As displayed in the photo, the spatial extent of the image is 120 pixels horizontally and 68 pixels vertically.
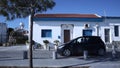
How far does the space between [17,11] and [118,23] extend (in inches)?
822

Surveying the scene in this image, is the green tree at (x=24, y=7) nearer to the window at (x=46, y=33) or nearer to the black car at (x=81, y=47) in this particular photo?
the black car at (x=81, y=47)

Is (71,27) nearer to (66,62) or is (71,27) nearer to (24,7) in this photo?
(66,62)

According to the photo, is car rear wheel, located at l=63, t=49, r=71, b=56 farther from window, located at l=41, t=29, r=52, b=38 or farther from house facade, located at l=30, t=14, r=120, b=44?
window, located at l=41, t=29, r=52, b=38

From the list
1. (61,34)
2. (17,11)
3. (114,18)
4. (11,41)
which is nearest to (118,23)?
(114,18)

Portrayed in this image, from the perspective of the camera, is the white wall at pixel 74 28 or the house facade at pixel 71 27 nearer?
the white wall at pixel 74 28

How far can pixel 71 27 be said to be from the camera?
2983cm

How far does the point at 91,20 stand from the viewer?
98.8ft

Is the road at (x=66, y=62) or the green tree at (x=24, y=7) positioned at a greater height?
the green tree at (x=24, y=7)

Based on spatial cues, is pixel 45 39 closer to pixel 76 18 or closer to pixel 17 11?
pixel 76 18

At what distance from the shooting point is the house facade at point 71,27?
96.6 feet

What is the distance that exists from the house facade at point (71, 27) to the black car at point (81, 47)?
310 inches

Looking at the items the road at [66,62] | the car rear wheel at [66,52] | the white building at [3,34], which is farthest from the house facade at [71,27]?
the white building at [3,34]

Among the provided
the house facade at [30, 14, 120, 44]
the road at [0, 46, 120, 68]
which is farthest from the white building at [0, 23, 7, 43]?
the road at [0, 46, 120, 68]

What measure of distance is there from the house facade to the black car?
7.88 metres
